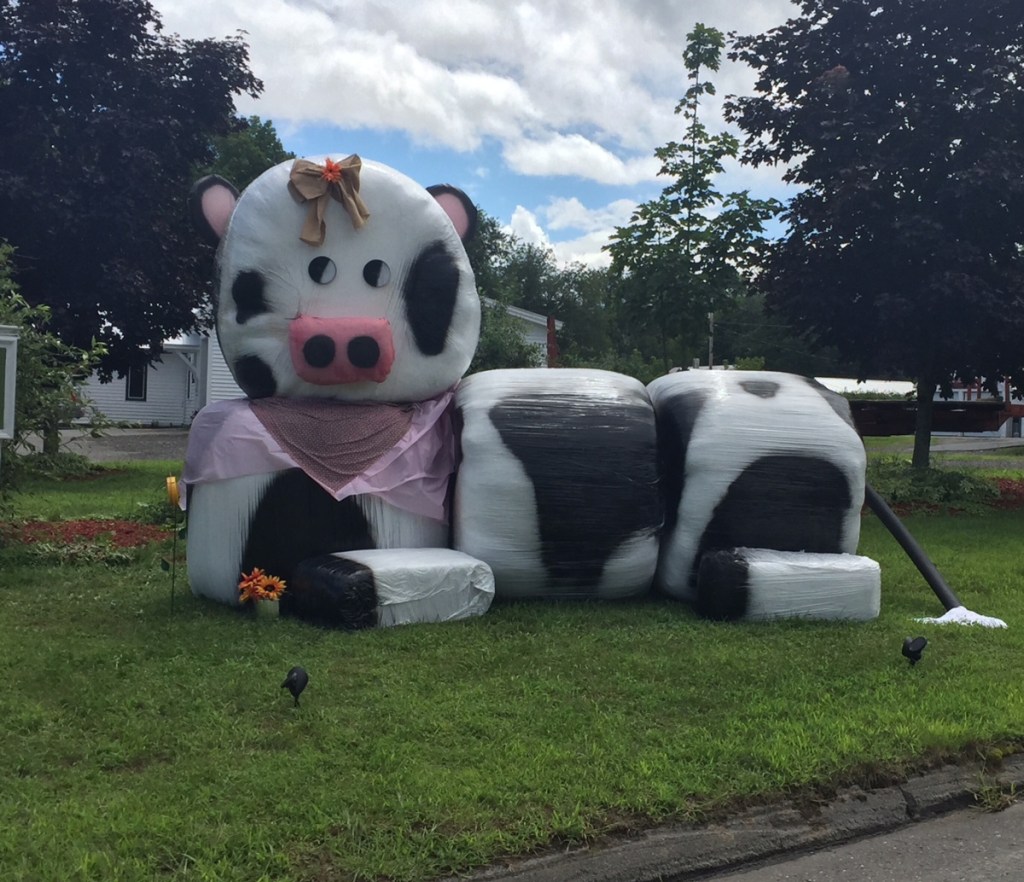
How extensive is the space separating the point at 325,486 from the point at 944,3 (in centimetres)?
1019

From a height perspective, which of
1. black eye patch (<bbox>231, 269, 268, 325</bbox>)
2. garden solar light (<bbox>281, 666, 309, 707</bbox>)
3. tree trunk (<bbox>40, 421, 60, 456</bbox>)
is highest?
black eye patch (<bbox>231, 269, 268, 325</bbox>)

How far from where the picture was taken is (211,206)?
577 centimetres

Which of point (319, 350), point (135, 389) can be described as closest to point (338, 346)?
point (319, 350)

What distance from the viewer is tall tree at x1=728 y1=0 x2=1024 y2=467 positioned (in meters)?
11.2

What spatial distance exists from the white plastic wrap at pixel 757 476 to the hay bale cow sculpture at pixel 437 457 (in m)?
0.01

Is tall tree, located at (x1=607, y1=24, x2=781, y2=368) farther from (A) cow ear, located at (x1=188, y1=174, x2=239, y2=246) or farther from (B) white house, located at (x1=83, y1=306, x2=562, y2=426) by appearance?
(B) white house, located at (x1=83, y1=306, x2=562, y2=426)

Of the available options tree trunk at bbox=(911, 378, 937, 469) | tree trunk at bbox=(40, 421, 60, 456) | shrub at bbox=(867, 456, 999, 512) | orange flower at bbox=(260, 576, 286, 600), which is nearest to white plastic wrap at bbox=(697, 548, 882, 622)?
orange flower at bbox=(260, 576, 286, 600)

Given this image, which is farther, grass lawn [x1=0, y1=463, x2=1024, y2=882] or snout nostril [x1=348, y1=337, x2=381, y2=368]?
snout nostril [x1=348, y1=337, x2=381, y2=368]

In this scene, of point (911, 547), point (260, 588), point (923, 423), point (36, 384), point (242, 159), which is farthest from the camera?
point (242, 159)

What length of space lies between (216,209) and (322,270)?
0.75 meters

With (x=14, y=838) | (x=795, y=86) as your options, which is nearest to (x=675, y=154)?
(x=795, y=86)

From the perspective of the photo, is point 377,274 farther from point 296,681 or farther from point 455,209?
point 296,681

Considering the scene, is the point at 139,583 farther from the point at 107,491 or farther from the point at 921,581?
the point at 107,491

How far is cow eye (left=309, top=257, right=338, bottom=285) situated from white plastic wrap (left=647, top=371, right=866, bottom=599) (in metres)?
2.03
